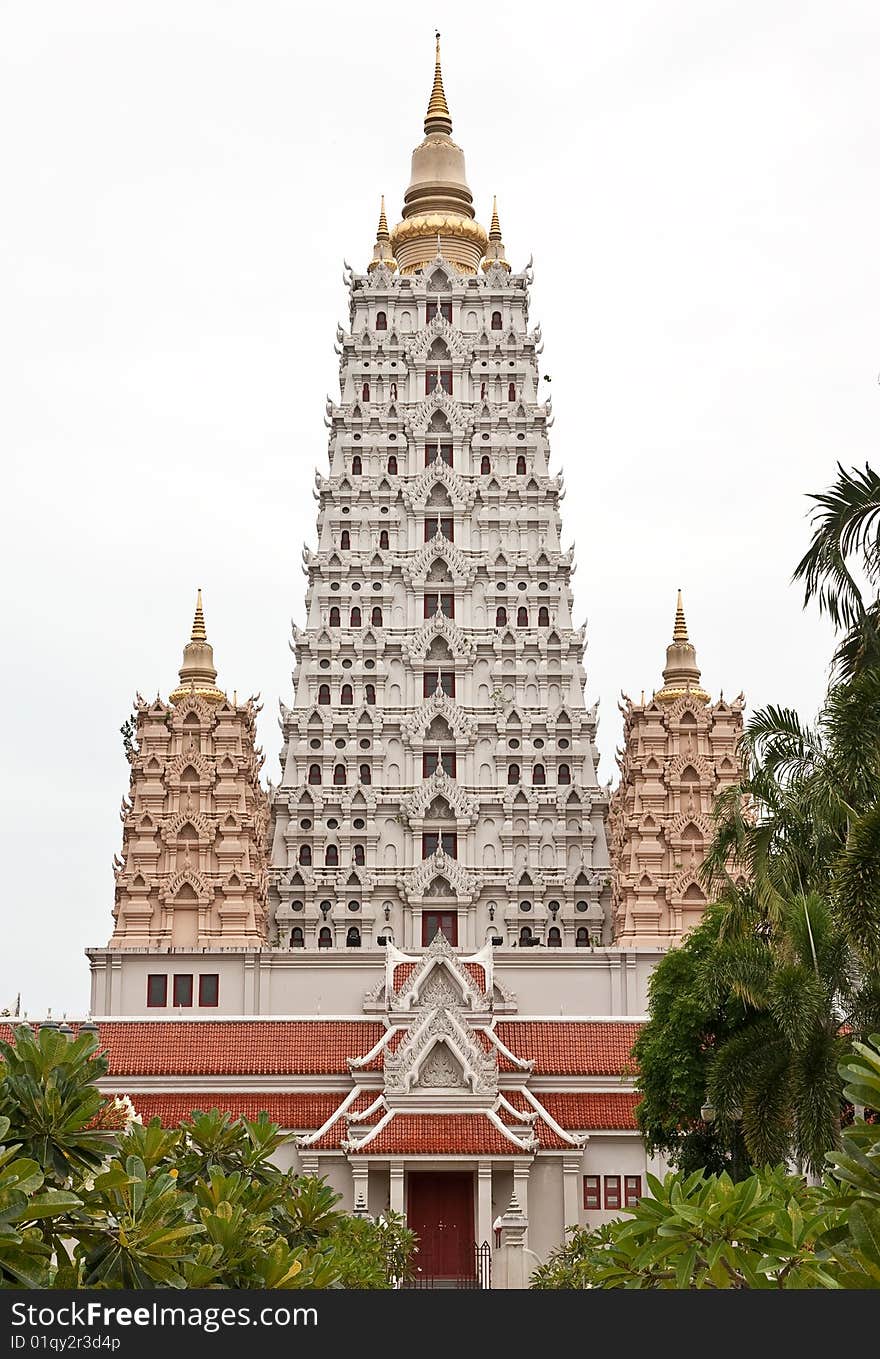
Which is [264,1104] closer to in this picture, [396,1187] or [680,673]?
[396,1187]

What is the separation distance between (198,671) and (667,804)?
19846 mm

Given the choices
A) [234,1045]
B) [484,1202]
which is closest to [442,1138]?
[484,1202]

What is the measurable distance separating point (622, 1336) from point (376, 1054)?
40.2m

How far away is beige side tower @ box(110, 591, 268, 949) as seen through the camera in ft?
227

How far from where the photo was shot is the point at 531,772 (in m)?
74.3

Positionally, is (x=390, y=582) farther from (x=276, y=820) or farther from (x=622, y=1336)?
(x=622, y=1336)

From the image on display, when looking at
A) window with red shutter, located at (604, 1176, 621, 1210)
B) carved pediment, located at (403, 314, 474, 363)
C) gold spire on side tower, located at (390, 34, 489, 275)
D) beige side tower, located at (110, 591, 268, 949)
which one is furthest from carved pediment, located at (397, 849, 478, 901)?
gold spire on side tower, located at (390, 34, 489, 275)

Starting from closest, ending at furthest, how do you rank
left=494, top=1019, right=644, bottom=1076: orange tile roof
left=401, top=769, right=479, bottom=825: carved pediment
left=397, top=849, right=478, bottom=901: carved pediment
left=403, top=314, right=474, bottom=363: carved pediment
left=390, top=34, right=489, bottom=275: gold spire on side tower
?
left=494, top=1019, right=644, bottom=1076: orange tile roof
left=397, top=849, right=478, bottom=901: carved pediment
left=401, top=769, right=479, bottom=825: carved pediment
left=403, top=314, right=474, bottom=363: carved pediment
left=390, top=34, right=489, bottom=275: gold spire on side tower

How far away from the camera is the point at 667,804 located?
71875 millimetres

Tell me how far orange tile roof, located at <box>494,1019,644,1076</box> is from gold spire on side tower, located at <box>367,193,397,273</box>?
134ft

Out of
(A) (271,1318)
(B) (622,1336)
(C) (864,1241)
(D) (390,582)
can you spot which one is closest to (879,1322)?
(B) (622,1336)

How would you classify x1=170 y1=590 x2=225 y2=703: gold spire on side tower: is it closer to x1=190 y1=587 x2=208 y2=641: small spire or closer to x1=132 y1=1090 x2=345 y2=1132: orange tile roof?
x1=190 y1=587 x2=208 y2=641: small spire

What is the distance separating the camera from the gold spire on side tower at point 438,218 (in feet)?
275

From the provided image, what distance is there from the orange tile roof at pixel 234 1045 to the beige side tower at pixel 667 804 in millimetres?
17440
